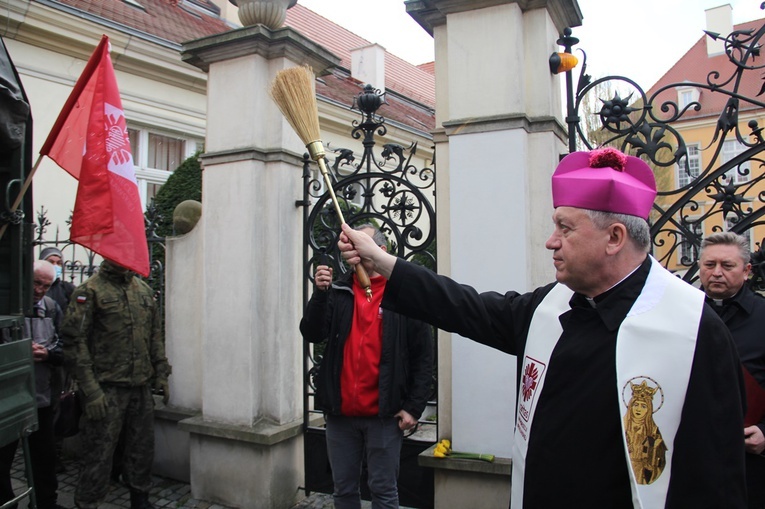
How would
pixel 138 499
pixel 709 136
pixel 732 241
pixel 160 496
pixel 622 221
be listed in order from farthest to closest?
pixel 709 136 < pixel 160 496 < pixel 138 499 < pixel 732 241 < pixel 622 221

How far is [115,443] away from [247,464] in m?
1.01

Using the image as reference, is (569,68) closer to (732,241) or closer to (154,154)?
(732,241)

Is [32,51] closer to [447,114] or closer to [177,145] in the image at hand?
[177,145]

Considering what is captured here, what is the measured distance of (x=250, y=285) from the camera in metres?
4.86

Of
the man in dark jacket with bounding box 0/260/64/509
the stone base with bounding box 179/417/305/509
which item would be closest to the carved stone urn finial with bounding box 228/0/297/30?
the man in dark jacket with bounding box 0/260/64/509

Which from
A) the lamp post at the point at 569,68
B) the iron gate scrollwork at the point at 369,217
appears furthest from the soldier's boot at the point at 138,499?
the lamp post at the point at 569,68

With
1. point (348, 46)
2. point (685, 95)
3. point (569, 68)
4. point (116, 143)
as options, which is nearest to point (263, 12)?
point (116, 143)

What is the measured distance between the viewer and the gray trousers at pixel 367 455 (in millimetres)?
3779

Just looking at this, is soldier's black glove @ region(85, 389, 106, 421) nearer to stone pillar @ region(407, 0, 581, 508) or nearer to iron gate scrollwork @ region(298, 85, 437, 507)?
iron gate scrollwork @ region(298, 85, 437, 507)

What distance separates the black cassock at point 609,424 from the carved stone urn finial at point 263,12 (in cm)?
391

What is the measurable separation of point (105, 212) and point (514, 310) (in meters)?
2.83

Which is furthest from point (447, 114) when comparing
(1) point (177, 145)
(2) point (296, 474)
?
(1) point (177, 145)

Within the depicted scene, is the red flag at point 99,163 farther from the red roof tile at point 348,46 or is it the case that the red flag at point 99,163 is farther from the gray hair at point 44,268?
the red roof tile at point 348,46

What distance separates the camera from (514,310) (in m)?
2.49
